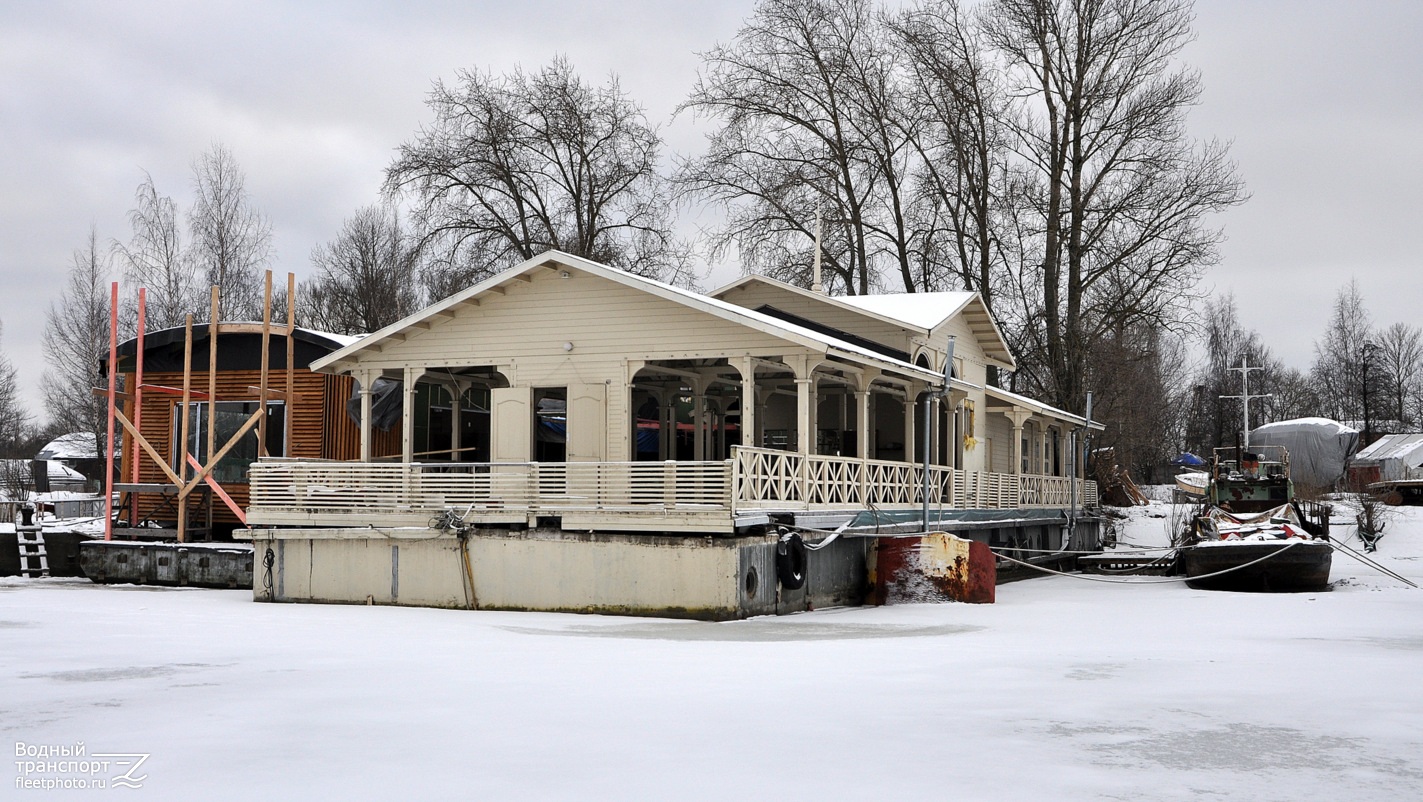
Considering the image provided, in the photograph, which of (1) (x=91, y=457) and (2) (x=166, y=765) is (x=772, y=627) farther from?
(1) (x=91, y=457)

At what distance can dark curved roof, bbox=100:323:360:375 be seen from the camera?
27.3 meters

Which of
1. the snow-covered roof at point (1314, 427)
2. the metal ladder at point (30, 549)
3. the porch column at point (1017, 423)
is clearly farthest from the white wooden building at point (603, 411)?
the snow-covered roof at point (1314, 427)

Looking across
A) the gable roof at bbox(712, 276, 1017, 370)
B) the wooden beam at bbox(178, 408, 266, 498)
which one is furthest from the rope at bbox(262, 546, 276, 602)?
the gable roof at bbox(712, 276, 1017, 370)

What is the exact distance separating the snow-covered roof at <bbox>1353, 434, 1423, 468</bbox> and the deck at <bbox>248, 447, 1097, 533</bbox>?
141 ft

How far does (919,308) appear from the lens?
99.7ft

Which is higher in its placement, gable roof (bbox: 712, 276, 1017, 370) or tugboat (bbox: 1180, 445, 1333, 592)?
gable roof (bbox: 712, 276, 1017, 370)

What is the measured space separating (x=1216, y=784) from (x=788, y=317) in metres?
21.1

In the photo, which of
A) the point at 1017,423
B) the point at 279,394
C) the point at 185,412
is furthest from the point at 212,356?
the point at 1017,423

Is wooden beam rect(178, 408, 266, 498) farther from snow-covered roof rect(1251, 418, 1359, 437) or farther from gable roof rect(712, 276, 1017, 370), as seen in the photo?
snow-covered roof rect(1251, 418, 1359, 437)

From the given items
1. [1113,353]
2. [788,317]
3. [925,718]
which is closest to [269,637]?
[925,718]

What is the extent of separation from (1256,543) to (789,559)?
497 inches

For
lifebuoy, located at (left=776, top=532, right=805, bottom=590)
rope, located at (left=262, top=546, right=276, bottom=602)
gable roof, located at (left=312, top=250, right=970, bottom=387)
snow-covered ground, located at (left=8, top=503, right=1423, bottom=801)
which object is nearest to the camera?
snow-covered ground, located at (left=8, top=503, right=1423, bottom=801)

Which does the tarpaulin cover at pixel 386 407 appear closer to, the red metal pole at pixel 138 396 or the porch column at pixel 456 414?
the porch column at pixel 456 414

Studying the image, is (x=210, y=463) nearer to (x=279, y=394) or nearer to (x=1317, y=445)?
(x=279, y=394)
